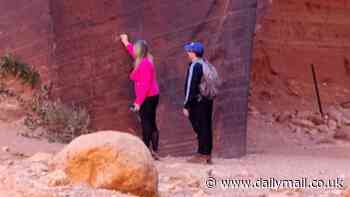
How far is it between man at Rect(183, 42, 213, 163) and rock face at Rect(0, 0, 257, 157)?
36.6 inches

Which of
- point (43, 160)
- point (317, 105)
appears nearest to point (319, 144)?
point (317, 105)

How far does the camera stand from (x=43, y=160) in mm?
8875

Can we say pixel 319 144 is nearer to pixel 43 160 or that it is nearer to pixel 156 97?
pixel 156 97

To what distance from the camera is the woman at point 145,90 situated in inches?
416

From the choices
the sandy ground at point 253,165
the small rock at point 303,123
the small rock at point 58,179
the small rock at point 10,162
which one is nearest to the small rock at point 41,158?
the small rock at point 10,162

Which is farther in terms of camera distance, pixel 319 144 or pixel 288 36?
pixel 288 36

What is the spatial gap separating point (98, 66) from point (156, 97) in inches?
48.2

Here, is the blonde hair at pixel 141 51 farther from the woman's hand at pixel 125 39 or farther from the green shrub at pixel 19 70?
the green shrub at pixel 19 70

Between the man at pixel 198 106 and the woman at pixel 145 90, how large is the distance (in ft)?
1.51

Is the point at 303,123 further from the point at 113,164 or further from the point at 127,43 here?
the point at 113,164

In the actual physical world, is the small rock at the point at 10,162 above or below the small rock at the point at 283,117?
above

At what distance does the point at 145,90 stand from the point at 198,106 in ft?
2.23

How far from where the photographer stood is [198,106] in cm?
1030

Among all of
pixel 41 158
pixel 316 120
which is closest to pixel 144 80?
pixel 41 158
